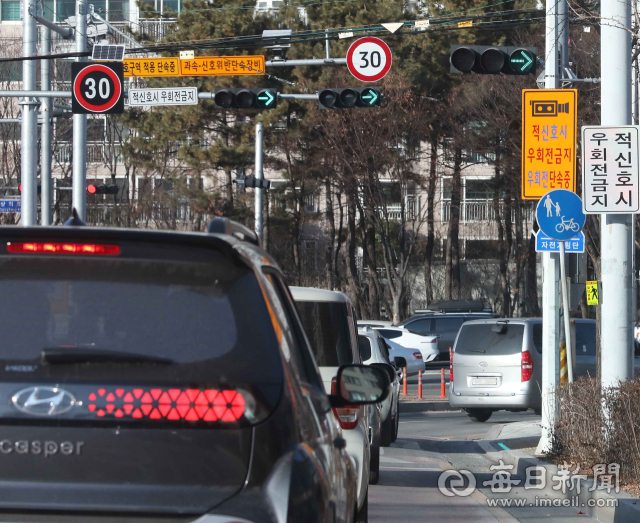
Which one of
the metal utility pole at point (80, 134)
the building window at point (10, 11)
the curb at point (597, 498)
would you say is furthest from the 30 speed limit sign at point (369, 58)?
the building window at point (10, 11)

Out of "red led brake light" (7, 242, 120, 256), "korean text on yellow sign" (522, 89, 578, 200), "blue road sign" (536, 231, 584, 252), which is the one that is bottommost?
"red led brake light" (7, 242, 120, 256)

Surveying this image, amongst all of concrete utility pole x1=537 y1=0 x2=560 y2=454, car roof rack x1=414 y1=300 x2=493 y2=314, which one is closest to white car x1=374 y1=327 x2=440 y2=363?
car roof rack x1=414 y1=300 x2=493 y2=314

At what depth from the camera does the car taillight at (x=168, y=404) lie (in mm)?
2416

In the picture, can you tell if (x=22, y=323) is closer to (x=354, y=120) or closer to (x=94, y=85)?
(x=94, y=85)

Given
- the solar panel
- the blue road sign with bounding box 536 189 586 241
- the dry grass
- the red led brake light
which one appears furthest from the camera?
the solar panel

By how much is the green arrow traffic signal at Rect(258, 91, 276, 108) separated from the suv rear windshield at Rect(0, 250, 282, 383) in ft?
50.8

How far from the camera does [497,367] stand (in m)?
16.3

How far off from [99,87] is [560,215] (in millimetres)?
9674

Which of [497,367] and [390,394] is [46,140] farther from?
[390,394]

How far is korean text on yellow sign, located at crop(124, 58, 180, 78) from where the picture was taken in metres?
17.8

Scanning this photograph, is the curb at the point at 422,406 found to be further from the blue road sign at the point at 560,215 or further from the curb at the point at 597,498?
the curb at the point at 597,498

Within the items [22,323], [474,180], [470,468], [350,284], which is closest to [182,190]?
[350,284]

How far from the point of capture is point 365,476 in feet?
21.9

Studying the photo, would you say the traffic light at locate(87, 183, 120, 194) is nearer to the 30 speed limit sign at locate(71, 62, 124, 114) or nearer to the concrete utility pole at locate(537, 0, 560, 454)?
the 30 speed limit sign at locate(71, 62, 124, 114)
